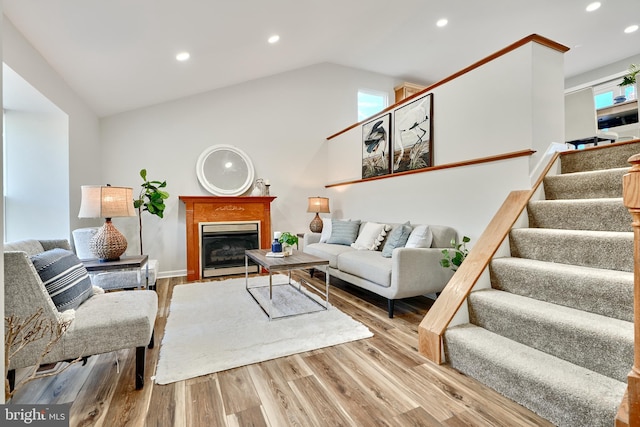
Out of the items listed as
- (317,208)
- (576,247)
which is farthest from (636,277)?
(317,208)

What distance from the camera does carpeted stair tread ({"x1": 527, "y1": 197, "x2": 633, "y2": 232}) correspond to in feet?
6.39

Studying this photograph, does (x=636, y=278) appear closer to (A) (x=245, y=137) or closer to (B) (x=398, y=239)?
(B) (x=398, y=239)

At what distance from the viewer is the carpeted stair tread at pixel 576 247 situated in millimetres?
1735

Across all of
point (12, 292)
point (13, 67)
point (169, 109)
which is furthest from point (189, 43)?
point (12, 292)

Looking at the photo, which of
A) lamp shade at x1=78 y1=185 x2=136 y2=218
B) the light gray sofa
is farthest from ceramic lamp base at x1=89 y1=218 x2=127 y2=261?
the light gray sofa

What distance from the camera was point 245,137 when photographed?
500cm

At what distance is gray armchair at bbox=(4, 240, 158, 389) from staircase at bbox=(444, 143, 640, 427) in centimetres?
192

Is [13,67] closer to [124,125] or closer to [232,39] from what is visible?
[232,39]

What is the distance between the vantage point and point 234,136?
4922mm

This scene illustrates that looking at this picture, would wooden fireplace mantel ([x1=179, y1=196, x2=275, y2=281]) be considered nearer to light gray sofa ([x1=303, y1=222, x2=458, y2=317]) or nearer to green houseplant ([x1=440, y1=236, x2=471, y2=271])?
light gray sofa ([x1=303, y1=222, x2=458, y2=317])

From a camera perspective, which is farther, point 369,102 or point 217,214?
point 369,102

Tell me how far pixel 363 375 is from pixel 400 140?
3.05 m

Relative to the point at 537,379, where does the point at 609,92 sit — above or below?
above

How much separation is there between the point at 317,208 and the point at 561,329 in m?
3.78
